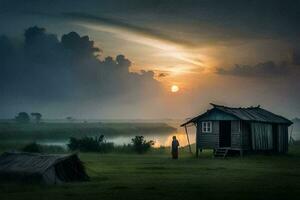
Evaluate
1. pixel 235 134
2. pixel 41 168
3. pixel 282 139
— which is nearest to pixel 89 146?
pixel 235 134

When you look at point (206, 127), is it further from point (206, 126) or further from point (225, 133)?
point (225, 133)

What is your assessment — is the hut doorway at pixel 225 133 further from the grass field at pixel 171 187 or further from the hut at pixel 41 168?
the hut at pixel 41 168

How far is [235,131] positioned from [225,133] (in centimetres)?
380

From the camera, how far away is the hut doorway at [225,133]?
2003 inches

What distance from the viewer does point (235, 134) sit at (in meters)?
47.9

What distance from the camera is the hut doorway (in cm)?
5088

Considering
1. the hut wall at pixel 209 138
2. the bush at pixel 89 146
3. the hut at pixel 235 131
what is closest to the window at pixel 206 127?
the hut at pixel 235 131

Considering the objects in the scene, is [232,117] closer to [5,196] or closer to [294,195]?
[294,195]

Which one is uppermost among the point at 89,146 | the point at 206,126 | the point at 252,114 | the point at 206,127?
the point at 252,114

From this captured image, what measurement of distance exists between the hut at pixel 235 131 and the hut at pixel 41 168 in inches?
885

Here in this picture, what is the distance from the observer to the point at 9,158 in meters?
26.8

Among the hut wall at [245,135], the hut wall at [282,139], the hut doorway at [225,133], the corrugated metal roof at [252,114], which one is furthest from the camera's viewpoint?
the hut wall at [282,139]

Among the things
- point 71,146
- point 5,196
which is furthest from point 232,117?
point 5,196

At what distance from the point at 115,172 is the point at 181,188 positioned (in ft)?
29.5
